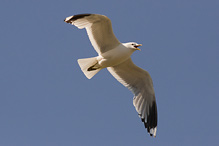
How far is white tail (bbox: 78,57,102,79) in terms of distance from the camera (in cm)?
789

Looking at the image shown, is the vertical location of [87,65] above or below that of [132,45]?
below

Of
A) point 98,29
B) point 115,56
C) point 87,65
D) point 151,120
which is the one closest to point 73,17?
point 98,29

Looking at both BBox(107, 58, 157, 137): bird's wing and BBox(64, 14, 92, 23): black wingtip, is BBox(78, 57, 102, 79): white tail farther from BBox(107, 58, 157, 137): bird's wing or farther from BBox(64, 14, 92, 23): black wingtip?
BBox(64, 14, 92, 23): black wingtip

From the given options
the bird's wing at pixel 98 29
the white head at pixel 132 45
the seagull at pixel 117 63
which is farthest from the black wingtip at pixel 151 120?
the bird's wing at pixel 98 29

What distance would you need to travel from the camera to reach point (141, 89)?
872 cm

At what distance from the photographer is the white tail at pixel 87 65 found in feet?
25.9

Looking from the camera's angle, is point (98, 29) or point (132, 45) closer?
point (98, 29)

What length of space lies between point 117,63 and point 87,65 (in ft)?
2.18

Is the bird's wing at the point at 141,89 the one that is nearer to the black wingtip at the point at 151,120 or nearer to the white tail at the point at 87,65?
the black wingtip at the point at 151,120

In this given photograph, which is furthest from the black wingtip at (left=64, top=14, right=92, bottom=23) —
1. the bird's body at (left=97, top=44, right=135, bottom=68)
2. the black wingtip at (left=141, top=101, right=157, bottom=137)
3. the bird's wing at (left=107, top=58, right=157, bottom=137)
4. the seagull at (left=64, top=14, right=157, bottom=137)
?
the black wingtip at (left=141, top=101, right=157, bottom=137)

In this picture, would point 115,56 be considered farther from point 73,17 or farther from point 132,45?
point 73,17

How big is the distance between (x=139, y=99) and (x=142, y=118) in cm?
49

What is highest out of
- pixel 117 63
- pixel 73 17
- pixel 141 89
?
pixel 73 17

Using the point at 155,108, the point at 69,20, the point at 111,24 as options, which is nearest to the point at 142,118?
the point at 155,108
